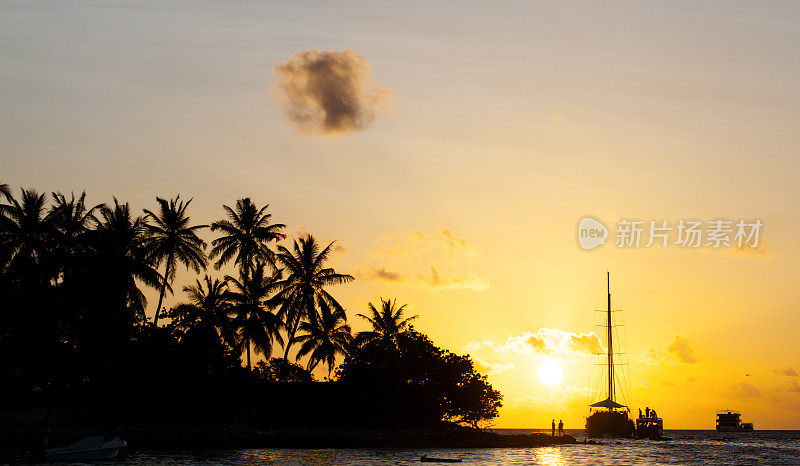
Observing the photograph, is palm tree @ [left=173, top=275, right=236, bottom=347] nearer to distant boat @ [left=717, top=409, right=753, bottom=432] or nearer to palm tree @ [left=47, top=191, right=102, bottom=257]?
palm tree @ [left=47, top=191, right=102, bottom=257]

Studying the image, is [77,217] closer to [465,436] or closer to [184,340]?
[184,340]

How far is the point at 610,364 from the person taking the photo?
108 meters

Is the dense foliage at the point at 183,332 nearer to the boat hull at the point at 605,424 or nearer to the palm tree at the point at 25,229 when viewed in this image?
the palm tree at the point at 25,229

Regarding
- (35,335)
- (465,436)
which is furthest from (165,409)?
(465,436)

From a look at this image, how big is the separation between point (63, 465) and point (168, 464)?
5311mm

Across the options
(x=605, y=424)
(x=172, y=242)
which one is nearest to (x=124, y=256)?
(x=172, y=242)

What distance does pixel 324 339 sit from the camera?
77.6 m

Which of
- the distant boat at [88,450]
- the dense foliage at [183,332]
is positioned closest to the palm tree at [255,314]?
the dense foliage at [183,332]

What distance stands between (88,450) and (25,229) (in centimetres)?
2734

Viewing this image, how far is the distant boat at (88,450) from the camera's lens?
41875mm

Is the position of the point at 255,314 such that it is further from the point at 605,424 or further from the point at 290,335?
the point at 605,424

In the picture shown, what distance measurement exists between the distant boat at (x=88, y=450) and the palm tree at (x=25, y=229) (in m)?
24.0

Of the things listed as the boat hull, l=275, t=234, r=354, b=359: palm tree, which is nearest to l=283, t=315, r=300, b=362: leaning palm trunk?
l=275, t=234, r=354, b=359: palm tree

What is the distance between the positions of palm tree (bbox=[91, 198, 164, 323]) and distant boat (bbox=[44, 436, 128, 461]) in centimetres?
1798
